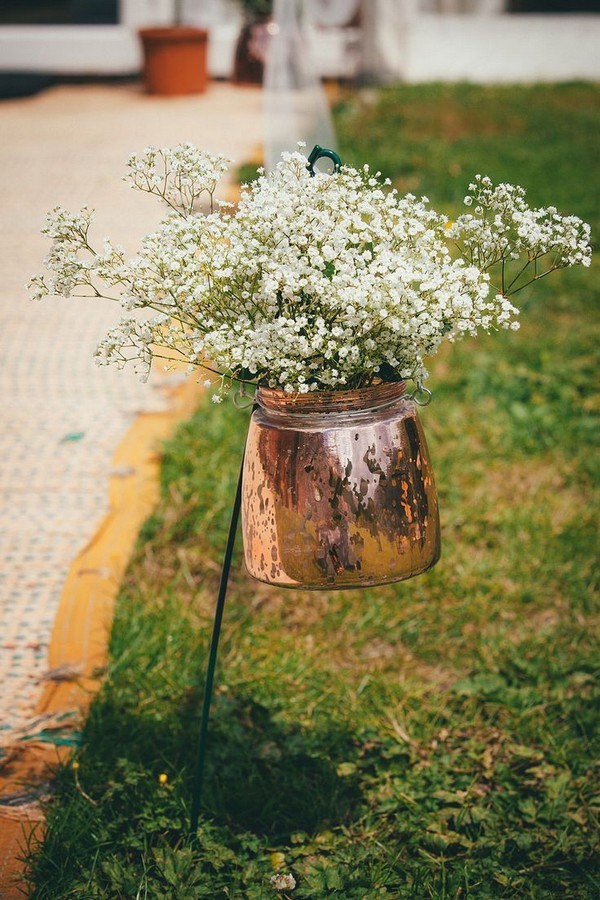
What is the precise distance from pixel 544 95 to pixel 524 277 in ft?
25.5

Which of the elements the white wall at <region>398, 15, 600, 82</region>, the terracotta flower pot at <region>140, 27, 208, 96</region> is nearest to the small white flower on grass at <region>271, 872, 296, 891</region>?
the terracotta flower pot at <region>140, 27, 208, 96</region>

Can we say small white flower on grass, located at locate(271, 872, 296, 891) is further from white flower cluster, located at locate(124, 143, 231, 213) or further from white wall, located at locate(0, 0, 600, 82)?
white wall, located at locate(0, 0, 600, 82)

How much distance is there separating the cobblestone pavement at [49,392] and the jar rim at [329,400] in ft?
3.93

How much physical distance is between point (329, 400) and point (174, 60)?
11.1 meters

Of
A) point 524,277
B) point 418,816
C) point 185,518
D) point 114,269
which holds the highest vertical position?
point 114,269

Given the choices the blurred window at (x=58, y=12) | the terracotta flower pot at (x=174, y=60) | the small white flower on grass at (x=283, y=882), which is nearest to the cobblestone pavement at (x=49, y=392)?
the small white flower on grass at (x=283, y=882)

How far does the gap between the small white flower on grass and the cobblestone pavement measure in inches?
30.6

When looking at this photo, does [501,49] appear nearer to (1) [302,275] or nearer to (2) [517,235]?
(2) [517,235]

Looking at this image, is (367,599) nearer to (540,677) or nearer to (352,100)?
(540,677)

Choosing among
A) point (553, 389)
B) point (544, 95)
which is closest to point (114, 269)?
point (553, 389)

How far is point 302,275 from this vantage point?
1.93 metres

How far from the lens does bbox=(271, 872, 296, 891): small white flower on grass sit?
214 centimetres

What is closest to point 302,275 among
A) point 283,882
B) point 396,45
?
point 283,882

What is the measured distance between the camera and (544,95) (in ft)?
42.8
